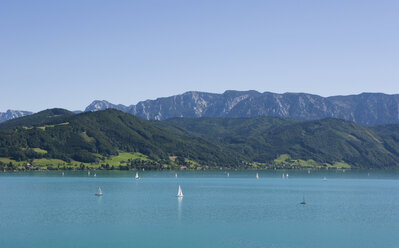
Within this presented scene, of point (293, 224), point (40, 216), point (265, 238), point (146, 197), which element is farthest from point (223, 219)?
point (146, 197)

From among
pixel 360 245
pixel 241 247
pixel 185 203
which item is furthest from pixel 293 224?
pixel 185 203

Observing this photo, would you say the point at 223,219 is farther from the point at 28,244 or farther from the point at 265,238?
the point at 28,244

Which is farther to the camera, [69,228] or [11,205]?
[11,205]

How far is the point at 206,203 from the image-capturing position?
123m

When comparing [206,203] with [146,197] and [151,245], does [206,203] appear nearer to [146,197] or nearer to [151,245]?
[146,197]

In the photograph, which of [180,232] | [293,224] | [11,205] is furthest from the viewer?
[11,205]

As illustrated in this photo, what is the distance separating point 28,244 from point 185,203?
60186mm

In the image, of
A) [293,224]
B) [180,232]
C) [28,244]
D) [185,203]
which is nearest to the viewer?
[28,244]

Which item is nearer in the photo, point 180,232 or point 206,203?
point 180,232

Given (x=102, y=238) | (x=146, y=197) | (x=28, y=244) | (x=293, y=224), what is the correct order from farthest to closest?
1. (x=146, y=197)
2. (x=293, y=224)
3. (x=102, y=238)
4. (x=28, y=244)

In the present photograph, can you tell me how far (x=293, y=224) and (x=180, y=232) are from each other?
77.5ft

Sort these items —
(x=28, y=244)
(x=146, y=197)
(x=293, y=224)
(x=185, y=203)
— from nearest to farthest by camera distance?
(x=28, y=244) < (x=293, y=224) < (x=185, y=203) < (x=146, y=197)

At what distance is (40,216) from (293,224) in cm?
5020

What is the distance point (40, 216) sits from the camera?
9312cm
